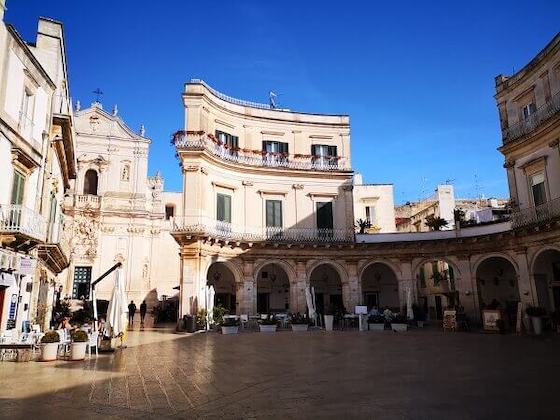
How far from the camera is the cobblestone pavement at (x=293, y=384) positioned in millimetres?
6656

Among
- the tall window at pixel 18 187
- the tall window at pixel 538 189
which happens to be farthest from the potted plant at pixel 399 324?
the tall window at pixel 18 187

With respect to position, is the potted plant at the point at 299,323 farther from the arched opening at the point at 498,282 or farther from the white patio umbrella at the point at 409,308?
the arched opening at the point at 498,282

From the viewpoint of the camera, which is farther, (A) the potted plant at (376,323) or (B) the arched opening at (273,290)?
(B) the arched opening at (273,290)

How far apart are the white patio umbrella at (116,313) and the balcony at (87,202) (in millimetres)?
21749

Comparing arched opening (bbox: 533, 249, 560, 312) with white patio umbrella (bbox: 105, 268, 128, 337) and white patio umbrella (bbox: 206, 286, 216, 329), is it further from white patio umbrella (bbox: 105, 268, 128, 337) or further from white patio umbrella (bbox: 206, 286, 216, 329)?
white patio umbrella (bbox: 105, 268, 128, 337)

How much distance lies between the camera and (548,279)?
75.2ft

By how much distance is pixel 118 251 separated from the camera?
3475cm

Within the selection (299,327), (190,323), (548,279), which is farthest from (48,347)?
(548,279)

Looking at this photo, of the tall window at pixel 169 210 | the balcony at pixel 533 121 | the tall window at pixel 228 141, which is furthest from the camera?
the tall window at pixel 169 210

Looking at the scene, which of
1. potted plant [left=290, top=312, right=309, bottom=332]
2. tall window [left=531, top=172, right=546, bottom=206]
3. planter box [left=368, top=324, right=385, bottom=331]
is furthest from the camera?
planter box [left=368, top=324, right=385, bottom=331]

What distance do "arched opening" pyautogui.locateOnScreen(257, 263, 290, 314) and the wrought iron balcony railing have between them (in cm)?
1554

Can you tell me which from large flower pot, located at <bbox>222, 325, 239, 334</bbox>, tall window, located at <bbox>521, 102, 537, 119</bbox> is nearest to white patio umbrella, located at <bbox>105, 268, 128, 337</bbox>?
large flower pot, located at <bbox>222, 325, 239, 334</bbox>

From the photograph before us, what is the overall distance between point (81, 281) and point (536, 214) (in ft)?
100.0

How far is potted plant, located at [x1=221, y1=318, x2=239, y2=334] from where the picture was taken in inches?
870
